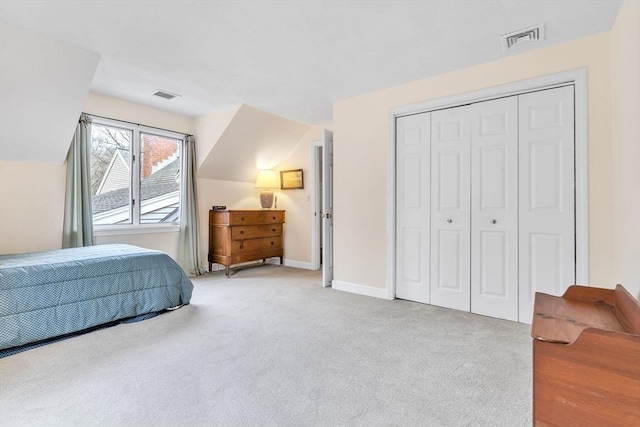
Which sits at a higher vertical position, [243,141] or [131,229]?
[243,141]

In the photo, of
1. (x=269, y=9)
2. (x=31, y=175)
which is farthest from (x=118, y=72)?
(x=269, y=9)

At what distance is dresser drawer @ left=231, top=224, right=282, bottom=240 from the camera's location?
15.0ft

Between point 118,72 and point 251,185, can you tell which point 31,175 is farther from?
point 251,185

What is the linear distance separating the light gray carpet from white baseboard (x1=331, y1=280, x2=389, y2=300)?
1.59ft

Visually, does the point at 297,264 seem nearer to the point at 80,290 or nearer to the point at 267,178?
the point at 267,178

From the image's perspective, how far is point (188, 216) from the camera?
14.5 ft

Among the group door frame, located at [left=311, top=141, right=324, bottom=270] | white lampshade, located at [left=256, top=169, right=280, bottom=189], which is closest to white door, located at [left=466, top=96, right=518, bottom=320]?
door frame, located at [left=311, top=141, right=324, bottom=270]

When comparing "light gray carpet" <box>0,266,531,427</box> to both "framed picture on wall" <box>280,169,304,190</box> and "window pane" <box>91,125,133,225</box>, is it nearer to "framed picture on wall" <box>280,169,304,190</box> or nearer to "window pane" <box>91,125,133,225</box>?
"window pane" <box>91,125,133,225</box>

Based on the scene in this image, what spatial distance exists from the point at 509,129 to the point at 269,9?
7.10 feet

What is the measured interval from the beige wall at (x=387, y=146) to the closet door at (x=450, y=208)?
318 millimetres

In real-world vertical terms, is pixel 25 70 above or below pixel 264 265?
above

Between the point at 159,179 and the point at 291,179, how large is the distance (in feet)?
6.59

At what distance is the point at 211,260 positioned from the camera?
186 inches

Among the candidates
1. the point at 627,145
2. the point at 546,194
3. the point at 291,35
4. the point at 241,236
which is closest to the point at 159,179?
the point at 241,236
